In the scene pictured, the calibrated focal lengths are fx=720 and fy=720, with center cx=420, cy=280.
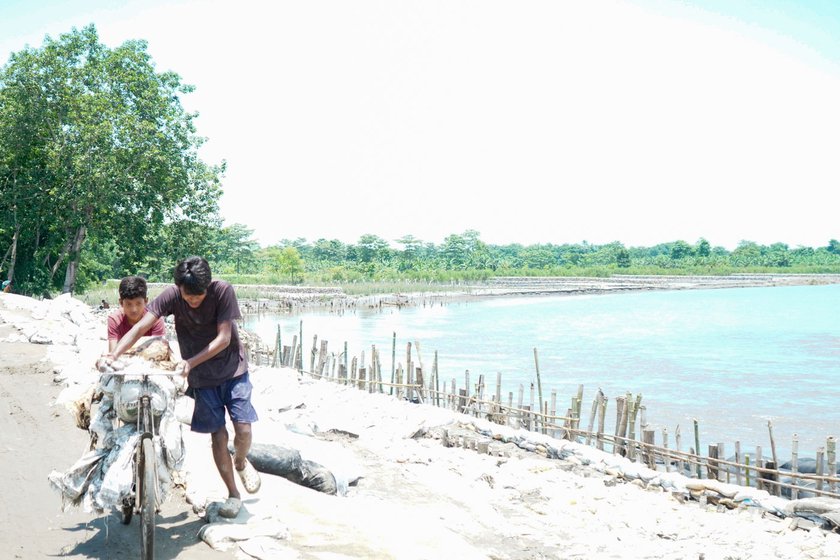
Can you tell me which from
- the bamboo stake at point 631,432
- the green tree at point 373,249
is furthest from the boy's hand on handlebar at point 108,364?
the green tree at point 373,249

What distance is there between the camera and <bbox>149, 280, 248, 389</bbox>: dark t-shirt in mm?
3803

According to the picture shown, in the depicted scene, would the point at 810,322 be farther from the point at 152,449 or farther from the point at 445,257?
the point at 445,257

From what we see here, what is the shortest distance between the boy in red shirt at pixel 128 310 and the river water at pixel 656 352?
10668 millimetres

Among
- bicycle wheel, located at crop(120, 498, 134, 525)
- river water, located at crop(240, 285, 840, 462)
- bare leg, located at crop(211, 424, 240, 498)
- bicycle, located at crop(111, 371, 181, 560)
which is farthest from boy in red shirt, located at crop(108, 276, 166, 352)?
river water, located at crop(240, 285, 840, 462)

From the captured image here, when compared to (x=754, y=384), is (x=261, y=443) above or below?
above

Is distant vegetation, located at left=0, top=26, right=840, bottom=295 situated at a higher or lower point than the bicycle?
higher

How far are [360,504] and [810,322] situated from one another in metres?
38.5

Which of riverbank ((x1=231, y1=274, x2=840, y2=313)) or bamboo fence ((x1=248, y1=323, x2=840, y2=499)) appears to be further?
riverbank ((x1=231, y1=274, x2=840, y2=313))

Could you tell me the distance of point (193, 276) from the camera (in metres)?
3.65

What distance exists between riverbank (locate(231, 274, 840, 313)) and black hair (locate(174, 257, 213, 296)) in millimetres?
32693

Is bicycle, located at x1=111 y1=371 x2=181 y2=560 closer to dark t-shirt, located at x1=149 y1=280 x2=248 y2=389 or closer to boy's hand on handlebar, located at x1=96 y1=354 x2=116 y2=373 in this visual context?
boy's hand on handlebar, located at x1=96 y1=354 x2=116 y2=373

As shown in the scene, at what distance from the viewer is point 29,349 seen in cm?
1047

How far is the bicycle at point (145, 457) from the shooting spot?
11.0ft

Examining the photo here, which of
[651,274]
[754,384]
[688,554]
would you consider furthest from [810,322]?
[651,274]
